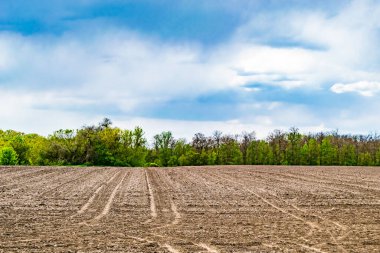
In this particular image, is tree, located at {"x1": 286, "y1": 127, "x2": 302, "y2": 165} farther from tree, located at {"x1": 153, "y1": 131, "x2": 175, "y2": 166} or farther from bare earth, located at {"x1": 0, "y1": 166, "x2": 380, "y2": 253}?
bare earth, located at {"x1": 0, "y1": 166, "x2": 380, "y2": 253}

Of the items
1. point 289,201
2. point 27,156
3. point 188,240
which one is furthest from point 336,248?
point 27,156

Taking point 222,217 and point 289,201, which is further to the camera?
point 289,201

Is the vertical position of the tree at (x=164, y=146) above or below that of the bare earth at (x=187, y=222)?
above

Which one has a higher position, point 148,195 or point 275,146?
point 275,146

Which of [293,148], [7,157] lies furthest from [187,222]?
[293,148]

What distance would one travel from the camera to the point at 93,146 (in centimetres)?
10406

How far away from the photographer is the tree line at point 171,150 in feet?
339

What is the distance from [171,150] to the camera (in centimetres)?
12812

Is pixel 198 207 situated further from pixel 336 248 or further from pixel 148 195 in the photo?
pixel 336 248

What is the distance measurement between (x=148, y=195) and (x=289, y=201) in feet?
24.8

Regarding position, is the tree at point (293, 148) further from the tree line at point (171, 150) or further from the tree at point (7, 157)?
the tree at point (7, 157)

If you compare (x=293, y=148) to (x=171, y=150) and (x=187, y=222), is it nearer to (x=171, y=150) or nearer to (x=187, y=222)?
(x=171, y=150)

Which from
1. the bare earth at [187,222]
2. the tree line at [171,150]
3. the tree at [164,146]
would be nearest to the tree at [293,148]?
the tree line at [171,150]

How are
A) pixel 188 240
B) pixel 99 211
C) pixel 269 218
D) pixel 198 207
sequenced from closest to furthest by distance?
pixel 188 240 < pixel 269 218 < pixel 99 211 < pixel 198 207
